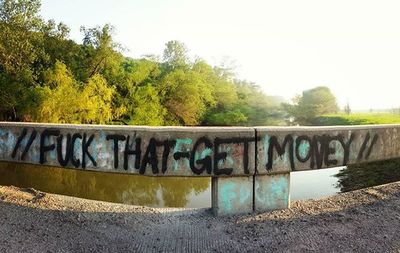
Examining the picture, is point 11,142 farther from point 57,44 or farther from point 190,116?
point 190,116

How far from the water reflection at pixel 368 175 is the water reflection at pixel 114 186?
16.8 ft

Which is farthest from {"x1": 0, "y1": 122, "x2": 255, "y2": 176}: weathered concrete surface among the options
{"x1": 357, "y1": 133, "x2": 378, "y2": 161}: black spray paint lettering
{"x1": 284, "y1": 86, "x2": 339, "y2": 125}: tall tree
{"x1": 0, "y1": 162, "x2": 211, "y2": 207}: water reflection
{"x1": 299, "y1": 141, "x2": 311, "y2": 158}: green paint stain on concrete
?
{"x1": 284, "y1": 86, "x2": 339, "y2": 125}: tall tree

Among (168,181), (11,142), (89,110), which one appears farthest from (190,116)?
(11,142)

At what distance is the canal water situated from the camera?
12562 mm

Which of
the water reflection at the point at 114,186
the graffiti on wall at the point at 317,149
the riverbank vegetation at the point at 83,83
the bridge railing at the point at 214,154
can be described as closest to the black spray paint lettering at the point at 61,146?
the bridge railing at the point at 214,154

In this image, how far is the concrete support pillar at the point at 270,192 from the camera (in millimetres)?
6691

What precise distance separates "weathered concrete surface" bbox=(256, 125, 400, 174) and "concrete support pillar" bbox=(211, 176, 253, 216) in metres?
0.38

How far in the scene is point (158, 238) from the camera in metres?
5.71

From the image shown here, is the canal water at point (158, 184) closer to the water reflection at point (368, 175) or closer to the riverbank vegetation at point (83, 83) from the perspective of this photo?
the water reflection at point (368, 175)

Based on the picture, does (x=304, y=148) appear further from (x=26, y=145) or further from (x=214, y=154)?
(x=26, y=145)

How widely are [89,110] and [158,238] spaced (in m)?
19.9

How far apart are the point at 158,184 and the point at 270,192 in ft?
28.0

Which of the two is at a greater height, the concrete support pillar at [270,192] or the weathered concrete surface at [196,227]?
the concrete support pillar at [270,192]

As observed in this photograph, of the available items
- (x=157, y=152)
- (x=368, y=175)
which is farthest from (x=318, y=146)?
(x=368, y=175)
